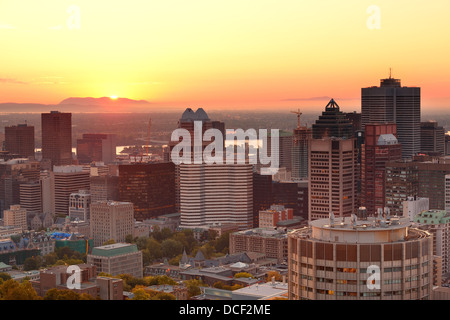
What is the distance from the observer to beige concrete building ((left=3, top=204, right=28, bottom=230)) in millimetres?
30688

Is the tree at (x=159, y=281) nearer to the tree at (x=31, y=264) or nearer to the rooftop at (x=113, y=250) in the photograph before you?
the rooftop at (x=113, y=250)

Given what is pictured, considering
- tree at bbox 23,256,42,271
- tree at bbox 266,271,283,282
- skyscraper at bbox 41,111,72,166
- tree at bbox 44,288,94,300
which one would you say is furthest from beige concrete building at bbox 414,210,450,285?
skyscraper at bbox 41,111,72,166

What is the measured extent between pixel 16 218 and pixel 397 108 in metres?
18.2

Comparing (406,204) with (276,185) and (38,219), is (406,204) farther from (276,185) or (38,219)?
(38,219)

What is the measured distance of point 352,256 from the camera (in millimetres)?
7031

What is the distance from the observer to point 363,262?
7012mm

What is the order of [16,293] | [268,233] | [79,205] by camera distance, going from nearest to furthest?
[16,293]
[268,233]
[79,205]

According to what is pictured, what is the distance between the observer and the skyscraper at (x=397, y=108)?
33906 mm

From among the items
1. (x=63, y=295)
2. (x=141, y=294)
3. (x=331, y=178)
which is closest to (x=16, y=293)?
(x=63, y=295)

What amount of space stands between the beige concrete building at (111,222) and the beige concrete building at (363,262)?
66.1ft

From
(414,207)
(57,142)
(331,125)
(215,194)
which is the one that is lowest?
(215,194)

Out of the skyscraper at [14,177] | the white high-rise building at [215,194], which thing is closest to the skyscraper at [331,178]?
the white high-rise building at [215,194]

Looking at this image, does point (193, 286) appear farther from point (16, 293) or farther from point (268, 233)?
point (268, 233)
